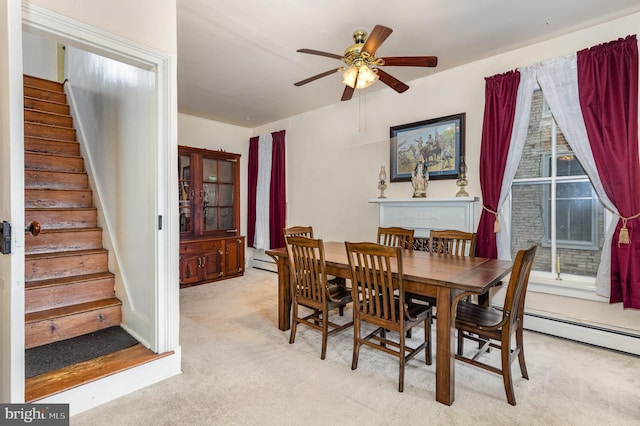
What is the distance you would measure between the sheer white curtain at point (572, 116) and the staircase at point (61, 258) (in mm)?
3641

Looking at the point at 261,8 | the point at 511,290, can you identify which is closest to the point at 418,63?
the point at 261,8

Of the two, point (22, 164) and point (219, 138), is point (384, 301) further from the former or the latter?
point (219, 138)

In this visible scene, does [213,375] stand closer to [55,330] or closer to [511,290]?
[55,330]

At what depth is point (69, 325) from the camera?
2295 mm

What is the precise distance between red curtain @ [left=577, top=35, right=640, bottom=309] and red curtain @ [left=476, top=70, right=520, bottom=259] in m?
0.57

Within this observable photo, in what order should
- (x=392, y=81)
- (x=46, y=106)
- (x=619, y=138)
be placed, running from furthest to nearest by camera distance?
(x=46, y=106) < (x=392, y=81) < (x=619, y=138)

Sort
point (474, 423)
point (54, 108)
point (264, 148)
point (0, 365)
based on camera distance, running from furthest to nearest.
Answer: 1. point (264, 148)
2. point (54, 108)
3. point (474, 423)
4. point (0, 365)

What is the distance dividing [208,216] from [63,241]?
2.47 m

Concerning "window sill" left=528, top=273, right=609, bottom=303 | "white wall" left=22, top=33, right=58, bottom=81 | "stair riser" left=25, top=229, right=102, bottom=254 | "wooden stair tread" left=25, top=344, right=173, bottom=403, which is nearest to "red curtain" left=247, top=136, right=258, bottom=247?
"white wall" left=22, top=33, right=58, bottom=81

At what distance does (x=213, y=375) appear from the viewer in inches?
85.5

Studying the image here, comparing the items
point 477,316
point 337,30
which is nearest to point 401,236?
point 477,316

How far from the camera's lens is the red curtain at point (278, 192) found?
5.30 meters

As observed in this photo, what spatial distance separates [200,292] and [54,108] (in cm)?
278

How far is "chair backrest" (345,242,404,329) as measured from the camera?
77.9 inches
